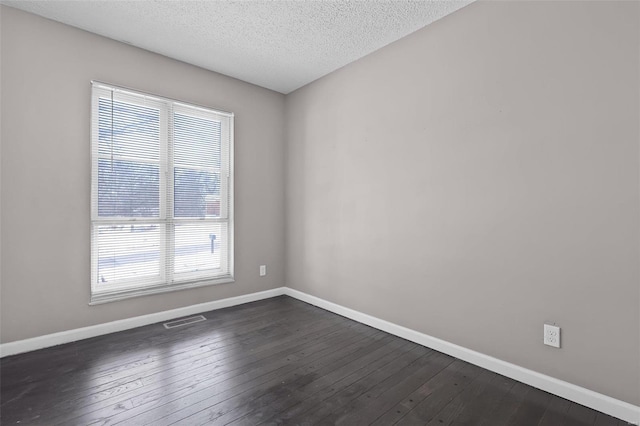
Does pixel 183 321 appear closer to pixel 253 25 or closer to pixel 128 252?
pixel 128 252

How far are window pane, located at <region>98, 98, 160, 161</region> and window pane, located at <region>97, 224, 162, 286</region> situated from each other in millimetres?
747

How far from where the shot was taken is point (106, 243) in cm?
290

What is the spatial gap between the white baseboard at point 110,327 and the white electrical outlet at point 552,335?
3077mm

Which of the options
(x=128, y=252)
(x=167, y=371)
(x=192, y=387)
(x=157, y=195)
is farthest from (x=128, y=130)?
(x=192, y=387)

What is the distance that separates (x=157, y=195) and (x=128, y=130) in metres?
0.70

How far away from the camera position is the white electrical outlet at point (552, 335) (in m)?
1.94

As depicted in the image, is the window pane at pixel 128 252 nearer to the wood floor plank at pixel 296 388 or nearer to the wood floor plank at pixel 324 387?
the wood floor plank at pixel 296 388

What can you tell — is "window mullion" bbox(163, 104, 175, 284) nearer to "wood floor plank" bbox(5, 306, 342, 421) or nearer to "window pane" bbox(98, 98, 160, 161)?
"window pane" bbox(98, 98, 160, 161)

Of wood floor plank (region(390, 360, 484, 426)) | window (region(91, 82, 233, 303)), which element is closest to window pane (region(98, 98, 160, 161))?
window (region(91, 82, 233, 303))

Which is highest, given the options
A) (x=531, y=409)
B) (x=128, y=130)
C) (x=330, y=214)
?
(x=128, y=130)

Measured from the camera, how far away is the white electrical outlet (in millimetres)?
1944

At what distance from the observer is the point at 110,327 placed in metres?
2.86

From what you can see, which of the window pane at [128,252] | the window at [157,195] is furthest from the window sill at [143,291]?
the window pane at [128,252]

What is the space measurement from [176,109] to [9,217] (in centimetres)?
176
